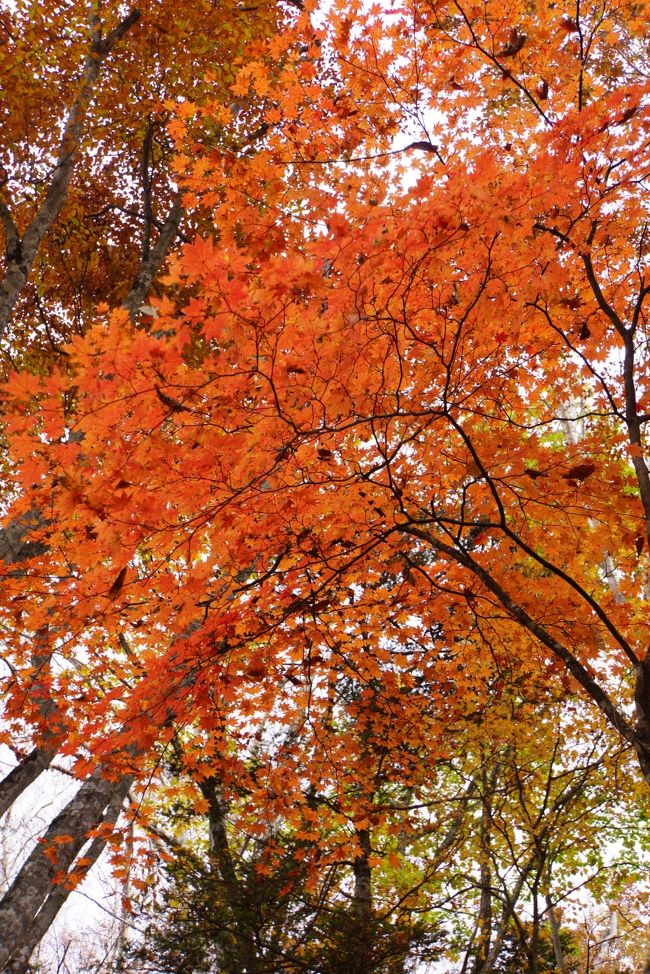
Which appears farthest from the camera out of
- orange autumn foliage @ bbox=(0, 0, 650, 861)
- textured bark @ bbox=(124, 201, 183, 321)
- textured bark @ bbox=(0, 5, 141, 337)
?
textured bark @ bbox=(124, 201, 183, 321)

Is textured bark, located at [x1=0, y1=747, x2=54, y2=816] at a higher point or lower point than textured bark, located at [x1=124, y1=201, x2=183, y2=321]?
lower

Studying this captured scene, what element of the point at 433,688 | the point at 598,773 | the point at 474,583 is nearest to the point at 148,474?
the point at 474,583

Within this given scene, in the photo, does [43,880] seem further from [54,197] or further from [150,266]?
[150,266]

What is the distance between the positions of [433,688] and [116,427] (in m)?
6.37

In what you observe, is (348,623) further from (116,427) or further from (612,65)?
(612,65)

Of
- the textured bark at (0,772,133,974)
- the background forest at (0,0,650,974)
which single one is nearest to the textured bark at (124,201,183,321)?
the background forest at (0,0,650,974)

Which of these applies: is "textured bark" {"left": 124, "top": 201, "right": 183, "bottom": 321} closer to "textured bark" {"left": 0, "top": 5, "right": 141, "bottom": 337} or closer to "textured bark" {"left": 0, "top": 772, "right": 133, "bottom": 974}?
"textured bark" {"left": 0, "top": 5, "right": 141, "bottom": 337}

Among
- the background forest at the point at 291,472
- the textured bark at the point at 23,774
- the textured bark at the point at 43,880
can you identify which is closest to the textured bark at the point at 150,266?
the background forest at the point at 291,472

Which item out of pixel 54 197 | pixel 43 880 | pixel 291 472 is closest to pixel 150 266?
pixel 54 197

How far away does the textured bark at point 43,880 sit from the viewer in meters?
4.18

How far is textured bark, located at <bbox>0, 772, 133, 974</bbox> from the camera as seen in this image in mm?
4180

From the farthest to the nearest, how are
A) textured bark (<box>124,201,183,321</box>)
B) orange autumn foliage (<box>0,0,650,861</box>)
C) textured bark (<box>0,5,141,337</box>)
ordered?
textured bark (<box>124,201,183,321</box>) < textured bark (<box>0,5,141,337</box>) < orange autumn foliage (<box>0,0,650,861</box>)

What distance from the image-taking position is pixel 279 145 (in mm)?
5562

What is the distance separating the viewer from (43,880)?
4363 mm
